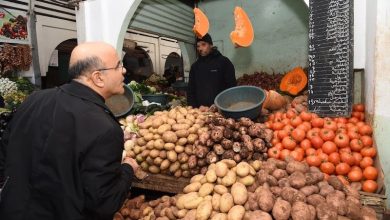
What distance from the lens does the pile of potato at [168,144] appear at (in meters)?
3.19

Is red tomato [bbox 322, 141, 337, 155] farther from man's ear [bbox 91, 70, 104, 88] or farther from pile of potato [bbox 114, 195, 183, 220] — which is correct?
man's ear [bbox 91, 70, 104, 88]

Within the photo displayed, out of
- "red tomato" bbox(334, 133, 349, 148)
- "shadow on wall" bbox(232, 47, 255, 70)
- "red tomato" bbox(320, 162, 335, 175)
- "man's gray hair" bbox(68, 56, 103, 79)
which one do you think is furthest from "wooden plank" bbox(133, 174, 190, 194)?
"shadow on wall" bbox(232, 47, 255, 70)

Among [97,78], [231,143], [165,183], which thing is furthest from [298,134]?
[97,78]

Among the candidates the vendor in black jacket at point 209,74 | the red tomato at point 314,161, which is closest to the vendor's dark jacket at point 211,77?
the vendor in black jacket at point 209,74

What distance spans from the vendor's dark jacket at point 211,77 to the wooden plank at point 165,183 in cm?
222

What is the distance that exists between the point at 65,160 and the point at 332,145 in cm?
251

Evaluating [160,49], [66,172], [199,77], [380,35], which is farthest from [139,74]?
[66,172]

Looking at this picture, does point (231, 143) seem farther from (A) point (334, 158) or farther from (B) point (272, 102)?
(B) point (272, 102)

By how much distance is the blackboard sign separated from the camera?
349 cm

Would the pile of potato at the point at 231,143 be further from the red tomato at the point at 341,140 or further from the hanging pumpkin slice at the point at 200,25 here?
the hanging pumpkin slice at the point at 200,25

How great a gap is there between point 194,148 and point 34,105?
66.3 inches

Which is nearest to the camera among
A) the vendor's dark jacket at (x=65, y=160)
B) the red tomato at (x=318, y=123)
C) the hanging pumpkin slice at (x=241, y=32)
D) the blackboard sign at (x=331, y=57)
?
the vendor's dark jacket at (x=65, y=160)

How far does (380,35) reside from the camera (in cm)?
312

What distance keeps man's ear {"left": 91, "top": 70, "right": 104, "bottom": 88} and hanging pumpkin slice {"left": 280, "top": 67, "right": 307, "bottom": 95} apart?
421 centimetres
